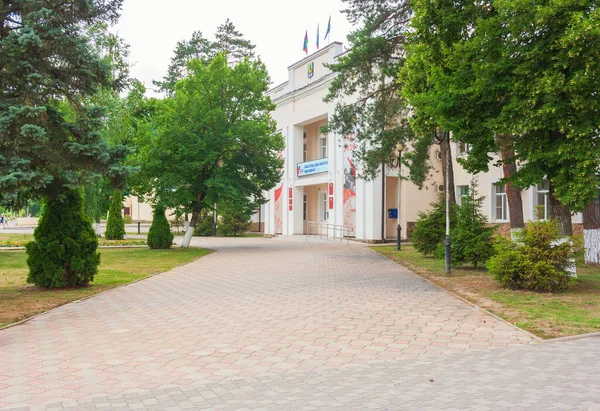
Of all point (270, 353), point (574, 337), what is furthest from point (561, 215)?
point (270, 353)

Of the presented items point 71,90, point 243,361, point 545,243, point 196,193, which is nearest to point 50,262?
point 71,90

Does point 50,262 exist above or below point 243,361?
above

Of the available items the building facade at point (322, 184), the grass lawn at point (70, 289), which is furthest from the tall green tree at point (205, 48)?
the grass lawn at point (70, 289)

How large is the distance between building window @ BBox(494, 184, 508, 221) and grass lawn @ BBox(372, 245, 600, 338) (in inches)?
405

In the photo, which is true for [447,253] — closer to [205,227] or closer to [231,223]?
[231,223]

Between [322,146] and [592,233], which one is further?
[322,146]

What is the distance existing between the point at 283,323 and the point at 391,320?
1672 millimetres

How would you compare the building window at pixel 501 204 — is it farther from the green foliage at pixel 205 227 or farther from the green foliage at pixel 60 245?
the green foliage at pixel 205 227

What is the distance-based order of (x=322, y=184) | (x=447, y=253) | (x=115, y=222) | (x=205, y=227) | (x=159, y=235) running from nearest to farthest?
1. (x=447, y=253)
2. (x=159, y=235)
3. (x=115, y=222)
4. (x=322, y=184)
5. (x=205, y=227)

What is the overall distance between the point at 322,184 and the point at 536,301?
82.7ft

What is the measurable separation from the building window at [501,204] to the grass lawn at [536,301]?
10.3 meters

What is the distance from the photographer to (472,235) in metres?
15.3

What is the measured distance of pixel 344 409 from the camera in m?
4.43

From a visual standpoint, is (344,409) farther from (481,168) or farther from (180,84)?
(180,84)
